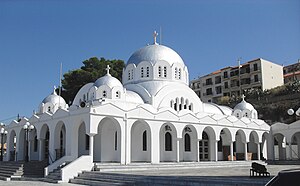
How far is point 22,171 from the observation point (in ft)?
72.2

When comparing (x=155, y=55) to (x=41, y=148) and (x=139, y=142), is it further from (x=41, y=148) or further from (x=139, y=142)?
(x=41, y=148)

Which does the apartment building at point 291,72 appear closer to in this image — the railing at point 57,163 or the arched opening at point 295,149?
the arched opening at point 295,149

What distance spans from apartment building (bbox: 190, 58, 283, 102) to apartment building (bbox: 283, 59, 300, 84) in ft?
15.6

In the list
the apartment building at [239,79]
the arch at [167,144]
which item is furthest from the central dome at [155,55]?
the apartment building at [239,79]

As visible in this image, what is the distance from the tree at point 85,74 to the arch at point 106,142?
2083 centimetres

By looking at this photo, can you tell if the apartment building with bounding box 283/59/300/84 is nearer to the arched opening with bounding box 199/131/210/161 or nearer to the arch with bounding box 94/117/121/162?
the arched opening with bounding box 199/131/210/161

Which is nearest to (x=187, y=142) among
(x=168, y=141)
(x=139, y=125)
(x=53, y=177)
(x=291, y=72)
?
(x=168, y=141)

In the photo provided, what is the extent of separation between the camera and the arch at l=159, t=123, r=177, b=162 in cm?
2605

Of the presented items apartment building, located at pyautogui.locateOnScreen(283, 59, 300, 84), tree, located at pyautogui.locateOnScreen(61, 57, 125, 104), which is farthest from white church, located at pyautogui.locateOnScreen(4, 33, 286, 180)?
apartment building, located at pyautogui.locateOnScreen(283, 59, 300, 84)

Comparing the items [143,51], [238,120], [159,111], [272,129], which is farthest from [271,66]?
[159,111]

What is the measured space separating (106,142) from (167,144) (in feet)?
18.6

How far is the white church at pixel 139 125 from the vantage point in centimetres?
2181

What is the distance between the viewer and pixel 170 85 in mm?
28188

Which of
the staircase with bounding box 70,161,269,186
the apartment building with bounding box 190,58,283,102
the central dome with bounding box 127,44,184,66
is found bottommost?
the staircase with bounding box 70,161,269,186
